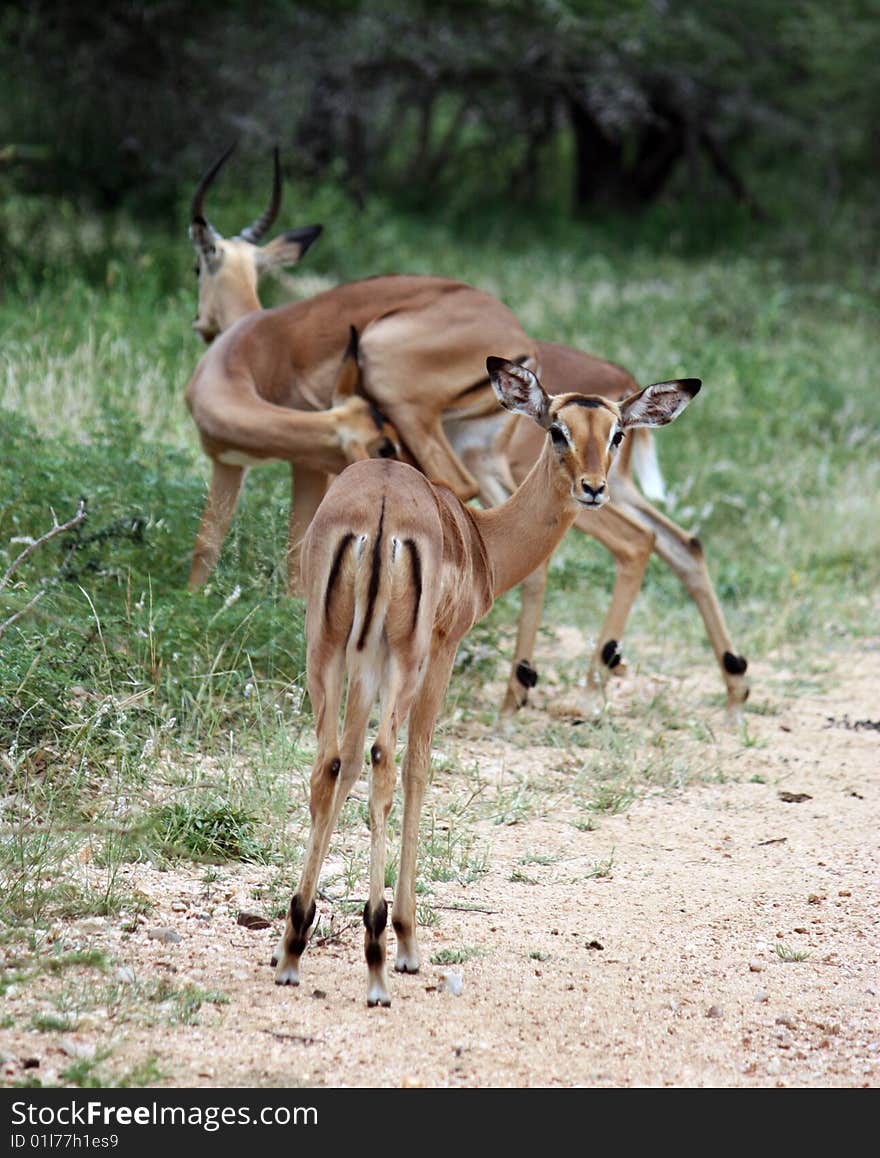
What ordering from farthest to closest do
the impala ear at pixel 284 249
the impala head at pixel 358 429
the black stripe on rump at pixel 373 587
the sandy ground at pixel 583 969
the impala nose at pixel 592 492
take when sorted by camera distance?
1. the impala ear at pixel 284 249
2. the impala head at pixel 358 429
3. the impala nose at pixel 592 492
4. the black stripe on rump at pixel 373 587
5. the sandy ground at pixel 583 969

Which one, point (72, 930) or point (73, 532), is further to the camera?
point (73, 532)

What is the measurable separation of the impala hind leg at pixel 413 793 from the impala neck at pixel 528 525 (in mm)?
620

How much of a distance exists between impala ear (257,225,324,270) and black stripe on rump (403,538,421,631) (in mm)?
4548

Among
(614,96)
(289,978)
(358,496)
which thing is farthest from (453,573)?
(614,96)

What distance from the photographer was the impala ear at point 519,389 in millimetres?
4527

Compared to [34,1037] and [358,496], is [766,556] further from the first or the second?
[34,1037]

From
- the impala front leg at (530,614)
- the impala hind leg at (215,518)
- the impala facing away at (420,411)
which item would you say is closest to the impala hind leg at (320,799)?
the impala hind leg at (215,518)

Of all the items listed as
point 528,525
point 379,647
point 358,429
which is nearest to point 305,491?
point 358,429

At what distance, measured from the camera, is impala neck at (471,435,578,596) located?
4637 mm

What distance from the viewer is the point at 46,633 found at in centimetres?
539

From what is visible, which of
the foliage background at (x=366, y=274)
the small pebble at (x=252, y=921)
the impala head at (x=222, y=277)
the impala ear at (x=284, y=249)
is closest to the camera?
the small pebble at (x=252, y=921)

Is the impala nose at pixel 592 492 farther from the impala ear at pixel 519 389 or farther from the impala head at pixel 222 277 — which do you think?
the impala head at pixel 222 277

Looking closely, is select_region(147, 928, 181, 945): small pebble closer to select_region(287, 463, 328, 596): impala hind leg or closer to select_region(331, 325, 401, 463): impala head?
select_region(331, 325, 401, 463): impala head
